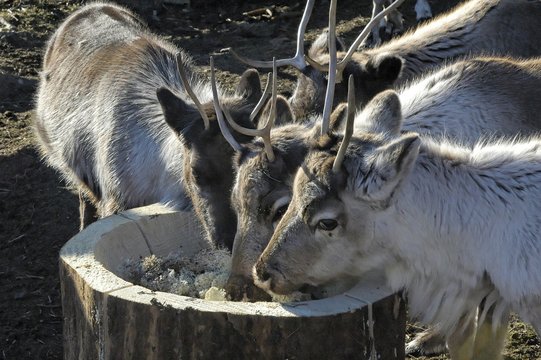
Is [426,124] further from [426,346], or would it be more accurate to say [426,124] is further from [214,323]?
[214,323]

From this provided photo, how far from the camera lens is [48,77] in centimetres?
729

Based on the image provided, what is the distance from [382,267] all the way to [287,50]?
6093 millimetres

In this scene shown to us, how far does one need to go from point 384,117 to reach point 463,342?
43.3 inches

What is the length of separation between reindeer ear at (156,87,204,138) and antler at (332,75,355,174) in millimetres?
1641

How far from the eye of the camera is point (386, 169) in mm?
3791

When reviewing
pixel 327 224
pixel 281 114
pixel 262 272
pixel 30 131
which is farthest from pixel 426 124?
pixel 30 131

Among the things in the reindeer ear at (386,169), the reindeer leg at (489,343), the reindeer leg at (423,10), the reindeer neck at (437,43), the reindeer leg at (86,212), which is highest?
the reindeer leg at (423,10)

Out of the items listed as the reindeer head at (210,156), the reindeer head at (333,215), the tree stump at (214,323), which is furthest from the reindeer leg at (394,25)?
the tree stump at (214,323)

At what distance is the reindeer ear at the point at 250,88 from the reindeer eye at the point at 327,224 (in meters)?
1.77

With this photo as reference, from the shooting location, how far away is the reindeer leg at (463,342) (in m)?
4.51

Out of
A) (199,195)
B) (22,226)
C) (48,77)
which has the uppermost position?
(48,77)

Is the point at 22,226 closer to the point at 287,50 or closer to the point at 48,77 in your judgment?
the point at 48,77

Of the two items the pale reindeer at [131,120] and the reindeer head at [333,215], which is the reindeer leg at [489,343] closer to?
the reindeer head at [333,215]

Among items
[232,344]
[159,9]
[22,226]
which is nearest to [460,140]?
[232,344]
